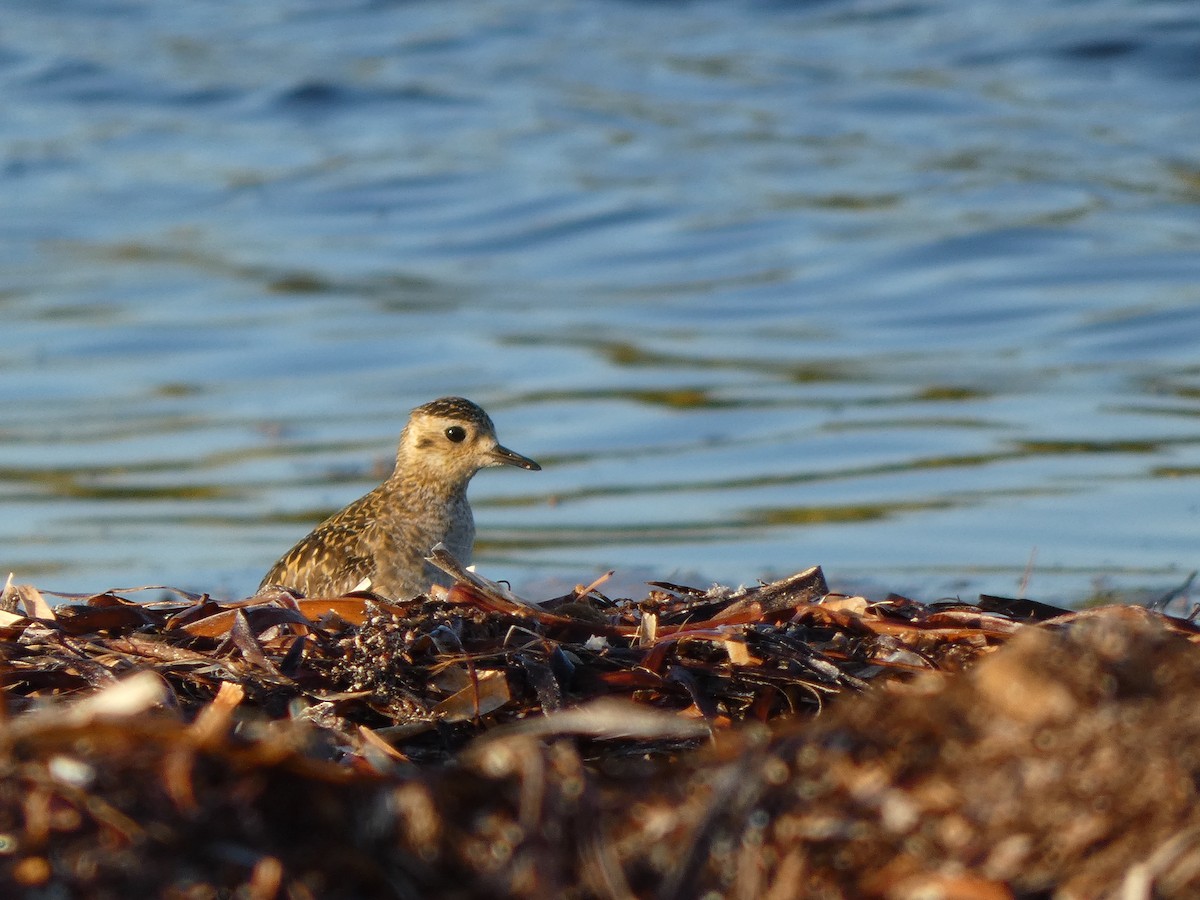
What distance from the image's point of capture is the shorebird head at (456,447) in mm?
6277

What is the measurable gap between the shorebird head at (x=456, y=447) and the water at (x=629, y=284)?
0.87m

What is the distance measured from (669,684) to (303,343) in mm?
9950

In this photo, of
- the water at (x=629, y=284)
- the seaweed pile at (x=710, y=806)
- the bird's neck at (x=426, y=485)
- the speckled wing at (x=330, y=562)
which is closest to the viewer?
the seaweed pile at (x=710, y=806)

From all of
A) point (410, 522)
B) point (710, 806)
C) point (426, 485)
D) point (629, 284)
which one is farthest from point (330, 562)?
point (629, 284)

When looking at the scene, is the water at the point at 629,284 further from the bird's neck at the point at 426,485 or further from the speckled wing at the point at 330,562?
the speckled wing at the point at 330,562

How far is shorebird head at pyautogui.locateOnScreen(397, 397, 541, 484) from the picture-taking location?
628cm

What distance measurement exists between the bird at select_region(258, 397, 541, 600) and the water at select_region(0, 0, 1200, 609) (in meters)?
0.90

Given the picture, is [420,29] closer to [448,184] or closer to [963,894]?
[448,184]

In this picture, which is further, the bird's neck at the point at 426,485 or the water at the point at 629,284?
the water at the point at 629,284

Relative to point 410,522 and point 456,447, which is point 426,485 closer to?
point 456,447

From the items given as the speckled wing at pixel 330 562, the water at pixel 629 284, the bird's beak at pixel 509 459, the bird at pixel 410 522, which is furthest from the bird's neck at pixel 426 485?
the water at pixel 629 284

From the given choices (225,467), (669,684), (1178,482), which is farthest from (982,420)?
(669,684)

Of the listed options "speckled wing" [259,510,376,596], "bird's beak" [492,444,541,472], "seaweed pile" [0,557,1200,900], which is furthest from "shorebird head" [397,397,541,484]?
"seaweed pile" [0,557,1200,900]

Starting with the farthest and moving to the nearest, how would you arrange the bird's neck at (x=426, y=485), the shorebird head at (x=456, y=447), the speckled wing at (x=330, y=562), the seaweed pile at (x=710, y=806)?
1. the shorebird head at (x=456, y=447)
2. the bird's neck at (x=426, y=485)
3. the speckled wing at (x=330, y=562)
4. the seaweed pile at (x=710, y=806)
